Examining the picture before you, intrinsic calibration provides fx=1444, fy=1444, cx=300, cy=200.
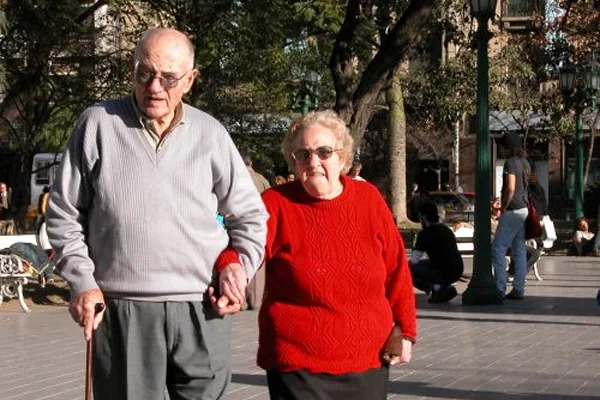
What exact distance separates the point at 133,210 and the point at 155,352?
1.54 ft

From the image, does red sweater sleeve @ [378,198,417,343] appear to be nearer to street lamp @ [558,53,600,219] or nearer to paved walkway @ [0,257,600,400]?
paved walkway @ [0,257,600,400]

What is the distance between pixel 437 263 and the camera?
16328 mm

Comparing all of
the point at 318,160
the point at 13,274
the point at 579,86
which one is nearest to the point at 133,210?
the point at 318,160

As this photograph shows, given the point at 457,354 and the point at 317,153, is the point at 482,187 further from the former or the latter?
the point at 317,153

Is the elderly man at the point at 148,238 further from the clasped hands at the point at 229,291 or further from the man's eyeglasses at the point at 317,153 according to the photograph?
the man's eyeglasses at the point at 317,153

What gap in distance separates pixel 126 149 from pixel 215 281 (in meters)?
0.53

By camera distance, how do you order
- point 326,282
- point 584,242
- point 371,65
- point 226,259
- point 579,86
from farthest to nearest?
point 579,86, point 584,242, point 371,65, point 326,282, point 226,259

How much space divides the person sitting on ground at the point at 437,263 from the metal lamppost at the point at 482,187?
0.23 m

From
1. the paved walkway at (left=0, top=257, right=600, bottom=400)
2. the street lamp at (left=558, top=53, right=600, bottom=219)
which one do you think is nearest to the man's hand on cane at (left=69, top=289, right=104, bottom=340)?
the paved walkway at (left=0, top=257, right=600, bottom=400)

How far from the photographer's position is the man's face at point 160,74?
466cm

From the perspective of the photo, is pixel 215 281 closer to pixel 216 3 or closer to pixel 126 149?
pixel 126 149

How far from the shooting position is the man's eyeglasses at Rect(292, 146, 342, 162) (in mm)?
5227

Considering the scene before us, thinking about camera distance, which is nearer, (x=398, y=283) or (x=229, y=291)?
(x=229, y=291)

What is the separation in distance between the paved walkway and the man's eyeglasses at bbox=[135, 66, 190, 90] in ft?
15.0
